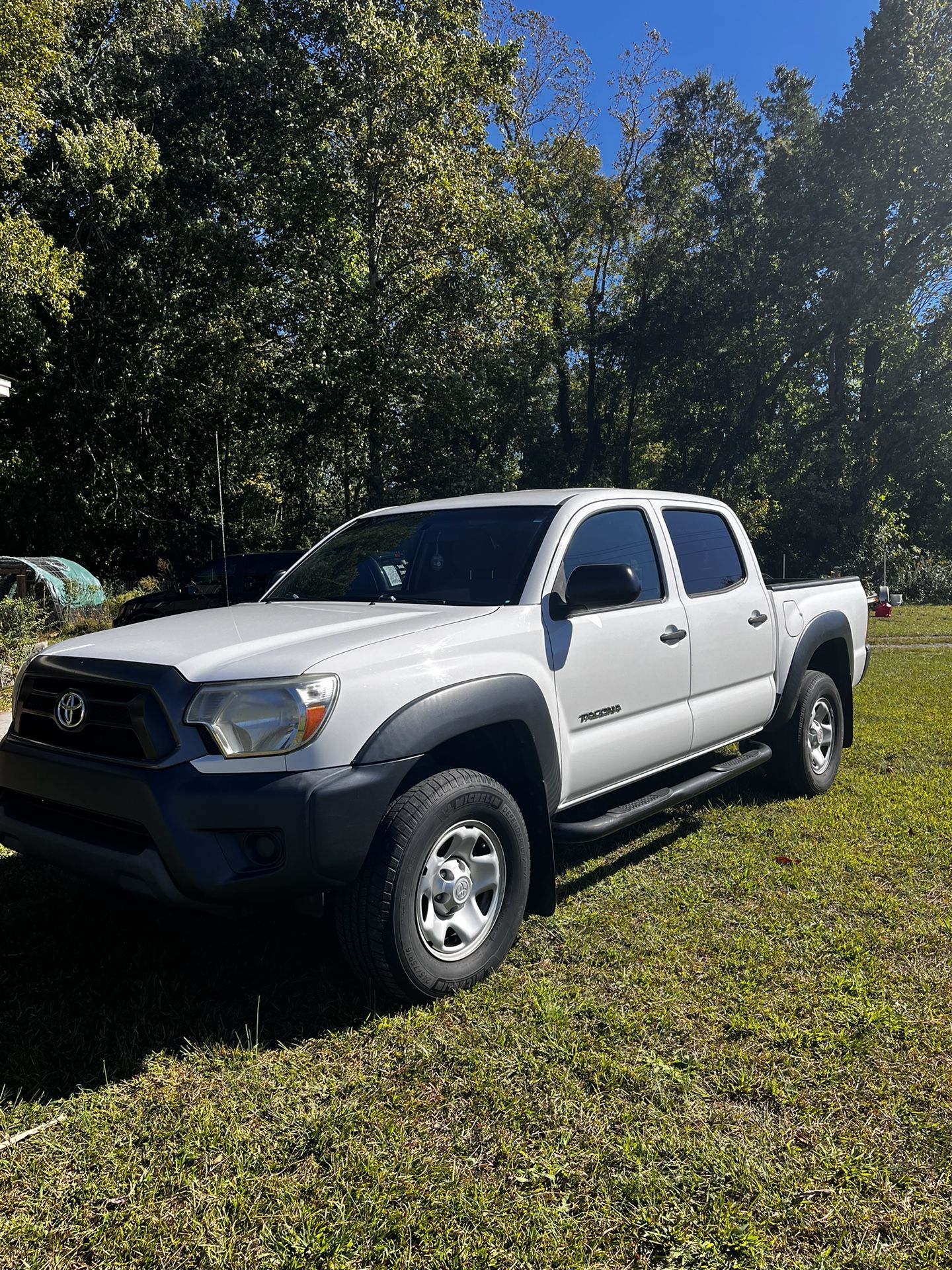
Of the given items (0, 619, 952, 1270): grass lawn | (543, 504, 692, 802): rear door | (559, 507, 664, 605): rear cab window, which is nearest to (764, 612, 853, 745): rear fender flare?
(543, 504, 692, 802): rear door

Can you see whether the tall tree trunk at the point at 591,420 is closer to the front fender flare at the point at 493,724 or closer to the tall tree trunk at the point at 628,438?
the tall tree trunk at the point at 628,438

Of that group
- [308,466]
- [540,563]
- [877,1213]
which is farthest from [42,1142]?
[308,466]

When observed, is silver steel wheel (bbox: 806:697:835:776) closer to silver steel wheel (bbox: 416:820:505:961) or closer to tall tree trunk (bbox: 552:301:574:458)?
silver steel wheel (bbox: 416:820:505:961)

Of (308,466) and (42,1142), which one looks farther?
(308,466)

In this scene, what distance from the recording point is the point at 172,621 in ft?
12.5

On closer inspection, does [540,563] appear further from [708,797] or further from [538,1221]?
[708,797]

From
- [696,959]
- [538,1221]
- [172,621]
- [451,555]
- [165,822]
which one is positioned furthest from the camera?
[451,555]

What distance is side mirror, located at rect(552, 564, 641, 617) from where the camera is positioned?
11.8 feet

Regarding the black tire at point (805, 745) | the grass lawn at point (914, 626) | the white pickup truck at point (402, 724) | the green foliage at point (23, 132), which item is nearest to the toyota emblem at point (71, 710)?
the white pickup truck at point (402, 724)

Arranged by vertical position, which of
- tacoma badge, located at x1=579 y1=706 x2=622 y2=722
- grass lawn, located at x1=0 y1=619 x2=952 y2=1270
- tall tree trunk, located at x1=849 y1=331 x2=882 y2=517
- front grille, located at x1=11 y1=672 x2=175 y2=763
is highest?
tall tree trunk, located at x1=849 y1=331 x2=882 y2=517

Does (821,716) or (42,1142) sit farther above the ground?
(821,716)

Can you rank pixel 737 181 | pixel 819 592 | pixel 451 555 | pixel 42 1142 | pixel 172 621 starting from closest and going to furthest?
pixel 42 1142, pixel 172 621, pixel 451 555, pixel 819 592, pixel 737 181

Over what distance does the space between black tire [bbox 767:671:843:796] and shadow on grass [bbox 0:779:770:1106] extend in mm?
1948

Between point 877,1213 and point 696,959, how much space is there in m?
1.33
